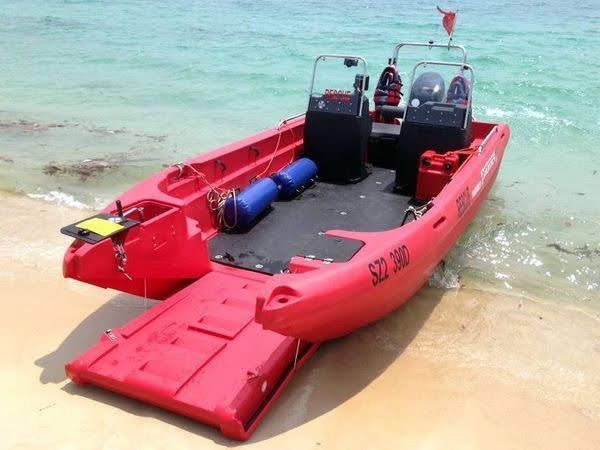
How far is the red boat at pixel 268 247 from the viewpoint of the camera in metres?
2.77

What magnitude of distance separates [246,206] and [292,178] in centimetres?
76

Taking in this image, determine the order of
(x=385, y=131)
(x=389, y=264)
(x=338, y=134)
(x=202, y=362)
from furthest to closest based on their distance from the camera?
1. (x=385, y=131)
2. (x=338, y=134)
3. (x=389, y=264)
4. (x=202, y=362)

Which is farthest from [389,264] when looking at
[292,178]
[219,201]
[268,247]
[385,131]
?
[385,131]

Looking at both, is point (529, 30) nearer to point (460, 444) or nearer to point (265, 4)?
point (265, 4)

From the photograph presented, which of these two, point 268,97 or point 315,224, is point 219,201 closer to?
point 315,224

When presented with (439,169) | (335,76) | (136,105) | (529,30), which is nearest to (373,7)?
(529,30)

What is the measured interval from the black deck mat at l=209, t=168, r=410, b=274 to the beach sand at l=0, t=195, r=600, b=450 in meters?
0.64

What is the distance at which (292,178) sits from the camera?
489 cm

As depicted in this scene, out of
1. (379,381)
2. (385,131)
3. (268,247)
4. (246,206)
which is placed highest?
(385,131)

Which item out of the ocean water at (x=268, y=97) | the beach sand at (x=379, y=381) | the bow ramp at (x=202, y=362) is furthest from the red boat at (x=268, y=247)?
the ocean water at (x=268, y=97)

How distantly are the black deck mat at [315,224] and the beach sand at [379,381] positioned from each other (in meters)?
0.64

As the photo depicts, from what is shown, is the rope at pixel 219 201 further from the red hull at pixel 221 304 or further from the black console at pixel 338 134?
the black console at pixel 338 134

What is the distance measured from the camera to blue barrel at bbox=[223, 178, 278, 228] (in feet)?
14.0

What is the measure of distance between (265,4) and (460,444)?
28306mm
